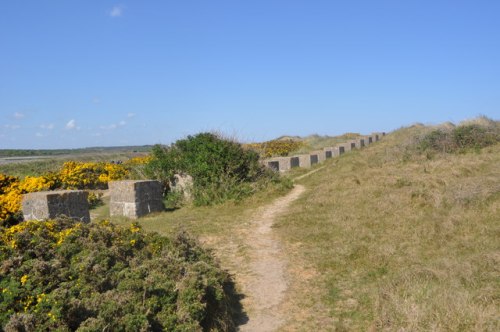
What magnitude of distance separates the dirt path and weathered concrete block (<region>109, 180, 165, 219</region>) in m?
3.13

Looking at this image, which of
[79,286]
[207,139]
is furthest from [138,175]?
[79,286]

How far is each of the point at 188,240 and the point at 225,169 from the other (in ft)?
21.8

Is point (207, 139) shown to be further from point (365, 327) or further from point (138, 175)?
point (365, 327)

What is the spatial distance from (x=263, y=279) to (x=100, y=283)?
248 cm

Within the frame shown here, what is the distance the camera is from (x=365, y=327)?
4680 mm

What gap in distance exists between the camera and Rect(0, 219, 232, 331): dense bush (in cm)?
389

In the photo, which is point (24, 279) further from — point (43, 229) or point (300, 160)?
point (300, 160)

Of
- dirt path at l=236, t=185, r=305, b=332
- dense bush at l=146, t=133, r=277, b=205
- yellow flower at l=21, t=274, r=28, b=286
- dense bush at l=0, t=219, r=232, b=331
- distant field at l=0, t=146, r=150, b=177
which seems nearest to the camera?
dense bush at l=0, t=219, r=232, b=331

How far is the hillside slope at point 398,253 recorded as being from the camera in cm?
457

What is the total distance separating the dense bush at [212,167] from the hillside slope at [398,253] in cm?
208

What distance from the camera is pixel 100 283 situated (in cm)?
454

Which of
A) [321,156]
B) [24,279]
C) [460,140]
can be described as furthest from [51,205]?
[460,140]

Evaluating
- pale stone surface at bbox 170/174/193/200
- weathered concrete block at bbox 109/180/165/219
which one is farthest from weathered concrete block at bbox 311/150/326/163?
weathered concrete block at bbox 109/180/165/219

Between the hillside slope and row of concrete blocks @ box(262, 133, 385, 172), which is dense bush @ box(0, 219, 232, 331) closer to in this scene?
→ the hillside slope
